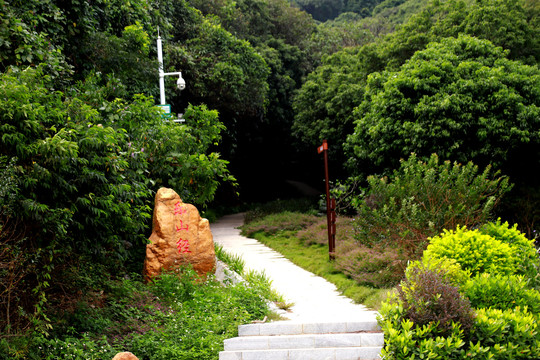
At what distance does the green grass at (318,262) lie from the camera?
26.7 ft

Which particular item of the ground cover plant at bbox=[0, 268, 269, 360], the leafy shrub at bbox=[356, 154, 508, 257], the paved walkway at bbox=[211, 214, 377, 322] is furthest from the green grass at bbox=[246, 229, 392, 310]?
the ground cover plant at bbox=[0, 268, 269, 360]

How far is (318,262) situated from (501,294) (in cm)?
565

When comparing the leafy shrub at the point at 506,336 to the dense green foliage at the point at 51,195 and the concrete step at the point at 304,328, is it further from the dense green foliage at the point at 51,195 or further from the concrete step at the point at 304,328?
the dense green foliage at the point at 51,195

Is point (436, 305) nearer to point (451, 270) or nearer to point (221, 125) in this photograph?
point (451, 270)

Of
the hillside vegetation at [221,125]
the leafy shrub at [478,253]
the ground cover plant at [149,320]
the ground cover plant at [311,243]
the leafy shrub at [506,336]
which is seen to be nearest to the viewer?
the leafy shrub at [506,336]

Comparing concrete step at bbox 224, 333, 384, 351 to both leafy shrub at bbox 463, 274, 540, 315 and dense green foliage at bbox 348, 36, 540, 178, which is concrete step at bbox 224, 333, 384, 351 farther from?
dense green foliage at bbox 348, 36, 540, 178

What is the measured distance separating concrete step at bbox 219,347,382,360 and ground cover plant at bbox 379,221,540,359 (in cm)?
27

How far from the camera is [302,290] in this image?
9.03m

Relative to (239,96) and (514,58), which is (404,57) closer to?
(514,58)

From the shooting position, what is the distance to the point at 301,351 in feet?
19.2

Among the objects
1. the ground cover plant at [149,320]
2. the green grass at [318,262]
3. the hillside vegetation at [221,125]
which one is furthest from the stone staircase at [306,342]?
the hillside vegetation at [221,125]

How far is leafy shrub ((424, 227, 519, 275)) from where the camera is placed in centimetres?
657

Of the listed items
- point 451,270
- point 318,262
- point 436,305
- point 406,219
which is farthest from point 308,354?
point 318,262

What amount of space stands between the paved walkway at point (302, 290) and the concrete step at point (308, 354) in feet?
2.29
